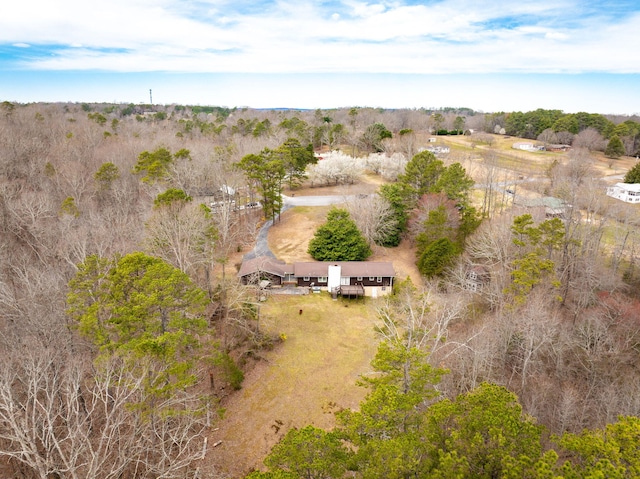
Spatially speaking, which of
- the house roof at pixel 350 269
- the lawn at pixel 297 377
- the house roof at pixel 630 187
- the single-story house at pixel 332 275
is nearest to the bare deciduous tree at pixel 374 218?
the house roof at pixel 350 269

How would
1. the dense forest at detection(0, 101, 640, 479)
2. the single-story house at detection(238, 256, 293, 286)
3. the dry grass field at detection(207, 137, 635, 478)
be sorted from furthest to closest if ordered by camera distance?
the single-story house at detection(238, 256, 293, 286)
the dry grass field at detection(207, 137, 635, 478)
the dense forest at detection(0, 101, 640, 479)

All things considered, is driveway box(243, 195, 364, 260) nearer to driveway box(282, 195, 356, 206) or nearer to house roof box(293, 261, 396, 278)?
driveway box(282, 195, 356, 206)

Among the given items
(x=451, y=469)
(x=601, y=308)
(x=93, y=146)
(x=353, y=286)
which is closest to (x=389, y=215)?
(x=353, y=286)

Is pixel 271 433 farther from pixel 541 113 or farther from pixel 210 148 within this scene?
pixel 541 113

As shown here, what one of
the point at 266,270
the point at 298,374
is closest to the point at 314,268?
the point at 266,270

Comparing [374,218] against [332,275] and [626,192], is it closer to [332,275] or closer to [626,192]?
[332,275]

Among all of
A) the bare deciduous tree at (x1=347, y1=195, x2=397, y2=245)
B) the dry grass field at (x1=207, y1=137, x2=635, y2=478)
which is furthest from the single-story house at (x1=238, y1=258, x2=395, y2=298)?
the bare deciduous tree at (x1=347, y1=195, x2=397, y2=245)

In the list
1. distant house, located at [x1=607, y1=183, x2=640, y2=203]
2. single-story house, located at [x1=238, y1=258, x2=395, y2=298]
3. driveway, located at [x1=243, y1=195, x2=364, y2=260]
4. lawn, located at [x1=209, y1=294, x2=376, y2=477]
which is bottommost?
lawn, located at [x1=209, y1=294, x2=376, y2=477]
